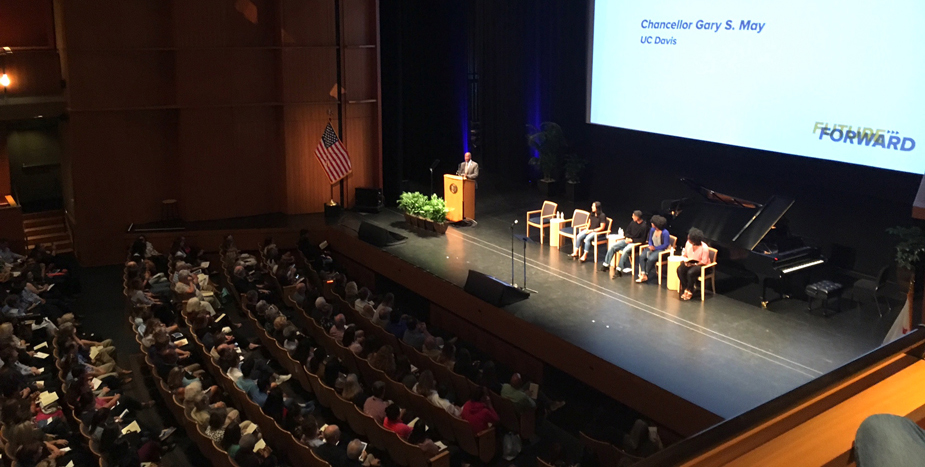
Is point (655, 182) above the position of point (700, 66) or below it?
below

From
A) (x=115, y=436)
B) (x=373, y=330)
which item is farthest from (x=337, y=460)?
(x=373, y=330)

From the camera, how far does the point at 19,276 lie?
1091 centimetres

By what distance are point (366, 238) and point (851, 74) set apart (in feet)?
23.2

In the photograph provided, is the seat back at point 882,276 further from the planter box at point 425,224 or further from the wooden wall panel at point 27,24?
the wooden wall panel at point 27,24

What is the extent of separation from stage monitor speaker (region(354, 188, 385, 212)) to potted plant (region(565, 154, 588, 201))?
3399 millimetres

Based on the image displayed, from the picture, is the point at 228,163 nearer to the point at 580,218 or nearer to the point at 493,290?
the point at 580,218

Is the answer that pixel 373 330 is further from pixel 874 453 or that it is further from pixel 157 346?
pixel 874 453

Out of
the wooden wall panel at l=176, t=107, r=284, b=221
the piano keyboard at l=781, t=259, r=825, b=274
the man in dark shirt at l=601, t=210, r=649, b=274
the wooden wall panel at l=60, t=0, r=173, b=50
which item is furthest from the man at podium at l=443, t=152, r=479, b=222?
the piano keyboard at l=781, t=259, r=825, b=274

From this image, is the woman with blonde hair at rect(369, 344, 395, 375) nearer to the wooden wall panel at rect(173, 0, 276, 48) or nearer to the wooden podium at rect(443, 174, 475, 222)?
the wooden podium at rect(443, 174, 475, 222)

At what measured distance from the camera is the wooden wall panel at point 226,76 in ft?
45.5

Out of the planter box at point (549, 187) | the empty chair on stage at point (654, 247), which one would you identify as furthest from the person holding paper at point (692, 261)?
the planter box at point (549, 187)

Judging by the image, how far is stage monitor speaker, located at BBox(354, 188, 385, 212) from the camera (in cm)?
1472

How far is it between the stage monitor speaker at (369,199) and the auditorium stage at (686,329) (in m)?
3.16

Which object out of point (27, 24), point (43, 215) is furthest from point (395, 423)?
point (27, 24)
